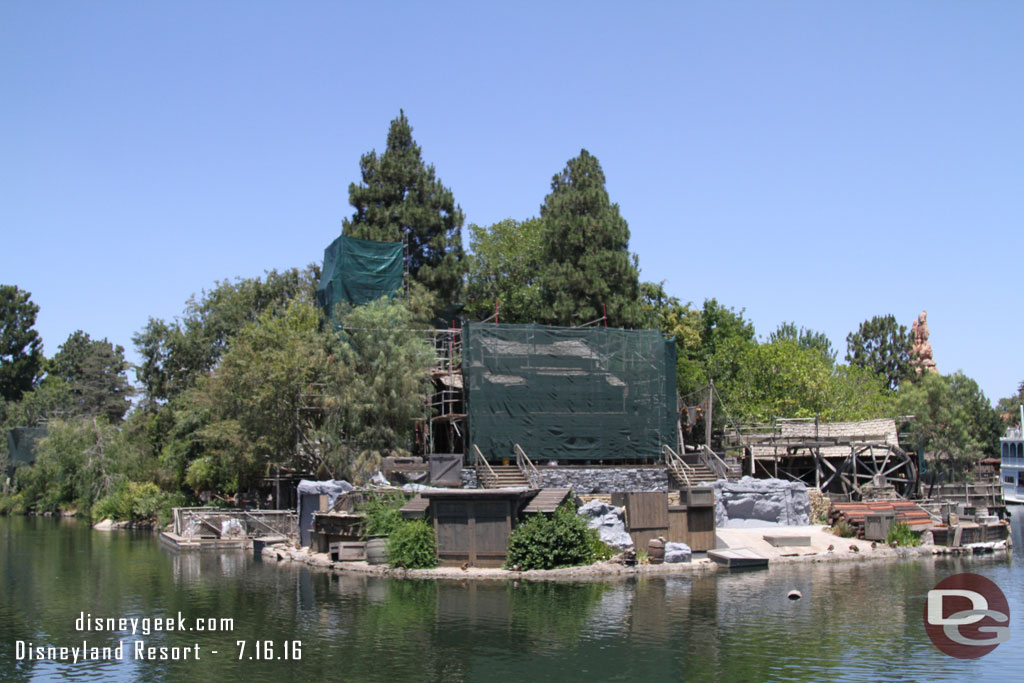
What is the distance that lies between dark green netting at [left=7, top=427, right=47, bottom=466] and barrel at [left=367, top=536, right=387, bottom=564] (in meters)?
59.9

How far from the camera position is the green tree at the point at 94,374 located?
93438mm

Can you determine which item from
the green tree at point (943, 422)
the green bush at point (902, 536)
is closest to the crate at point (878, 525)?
the green bush at point (902, 536)

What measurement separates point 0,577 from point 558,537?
20.2 m

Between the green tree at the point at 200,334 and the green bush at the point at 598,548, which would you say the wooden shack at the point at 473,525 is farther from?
the green tree at the point at 200,334

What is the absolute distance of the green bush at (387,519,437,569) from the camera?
95.5ft

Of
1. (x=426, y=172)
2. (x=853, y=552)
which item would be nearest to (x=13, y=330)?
(x=426, y=172)

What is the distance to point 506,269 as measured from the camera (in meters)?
63.6

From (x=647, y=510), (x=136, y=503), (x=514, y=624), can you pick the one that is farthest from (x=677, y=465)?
(x=136, y=503)

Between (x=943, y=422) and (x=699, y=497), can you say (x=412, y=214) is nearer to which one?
(x=699, y=497)

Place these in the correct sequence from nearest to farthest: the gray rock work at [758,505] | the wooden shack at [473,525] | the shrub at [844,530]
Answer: the wooden shack at [473,525]
the shrub at [844,530]
the gray rock work at [758,505]

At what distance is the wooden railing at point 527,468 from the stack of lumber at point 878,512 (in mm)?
12866

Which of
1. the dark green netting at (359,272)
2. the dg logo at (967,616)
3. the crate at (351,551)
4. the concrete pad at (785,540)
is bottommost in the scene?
the dg logo at (967,616)

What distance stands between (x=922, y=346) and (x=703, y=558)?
73572 mm

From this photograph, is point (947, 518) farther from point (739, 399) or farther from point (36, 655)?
point (36, 655)
